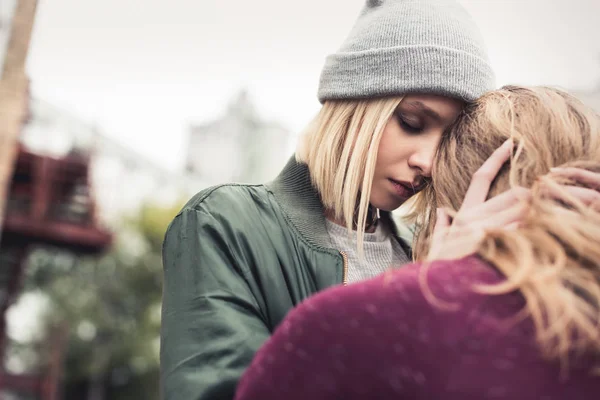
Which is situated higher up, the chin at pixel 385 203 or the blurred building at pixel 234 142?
the chin at pixel 385 203

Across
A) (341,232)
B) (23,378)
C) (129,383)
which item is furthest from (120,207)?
(341,232)

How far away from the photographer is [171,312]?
169 centimetres

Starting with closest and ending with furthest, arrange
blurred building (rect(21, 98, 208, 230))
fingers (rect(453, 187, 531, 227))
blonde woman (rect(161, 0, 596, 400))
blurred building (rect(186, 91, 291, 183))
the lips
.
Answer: fingers (rect(453, 187, 531, 227)) → blonde woman (rect(161, 0, 596, 400)) → the lips → blurred building (rect(21, 98, 208, 230)) → blurred building (rect(186, 91, 291, 183))

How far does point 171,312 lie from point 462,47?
4.14 ft

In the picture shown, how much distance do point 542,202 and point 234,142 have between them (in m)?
59.8

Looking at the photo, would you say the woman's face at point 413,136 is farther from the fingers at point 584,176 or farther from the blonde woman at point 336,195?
the fingers at point 584,176

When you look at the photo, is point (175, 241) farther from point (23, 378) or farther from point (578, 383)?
point (23, 378)

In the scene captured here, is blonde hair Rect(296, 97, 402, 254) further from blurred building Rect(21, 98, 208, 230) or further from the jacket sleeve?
blurred building Rect(21, 98, 208, 230)

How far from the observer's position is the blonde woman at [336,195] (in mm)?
1679

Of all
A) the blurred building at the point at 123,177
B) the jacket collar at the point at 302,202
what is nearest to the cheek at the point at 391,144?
the jacket collar at the point at 302,202

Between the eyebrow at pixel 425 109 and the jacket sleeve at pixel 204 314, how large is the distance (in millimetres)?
741

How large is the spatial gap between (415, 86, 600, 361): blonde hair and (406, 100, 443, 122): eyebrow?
8 cm

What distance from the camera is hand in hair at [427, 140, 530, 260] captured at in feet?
4.28

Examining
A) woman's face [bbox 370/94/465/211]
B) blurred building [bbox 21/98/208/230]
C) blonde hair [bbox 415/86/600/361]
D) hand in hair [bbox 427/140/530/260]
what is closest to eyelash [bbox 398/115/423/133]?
woman's face [bbox 370/94/465/211]
